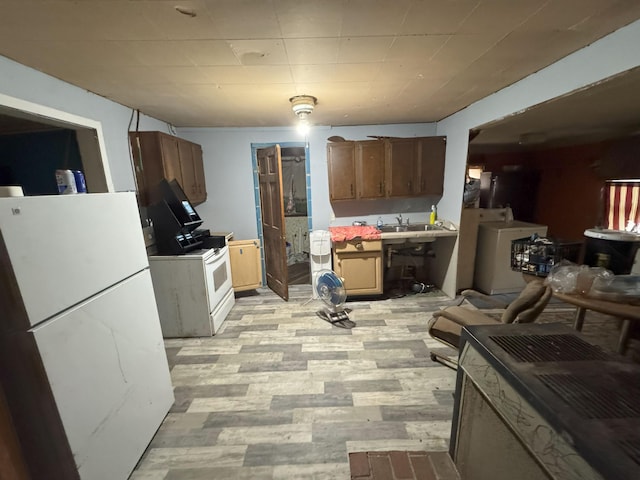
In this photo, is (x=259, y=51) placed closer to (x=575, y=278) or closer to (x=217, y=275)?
(x=217, y=275)

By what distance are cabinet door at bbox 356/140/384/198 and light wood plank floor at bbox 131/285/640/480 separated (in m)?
1.68

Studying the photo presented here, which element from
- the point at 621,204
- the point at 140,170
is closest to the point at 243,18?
the point at 140,170

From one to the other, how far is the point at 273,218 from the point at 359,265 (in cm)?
132

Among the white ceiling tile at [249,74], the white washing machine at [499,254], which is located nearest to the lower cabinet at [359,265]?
the white washing machine at [499,254]

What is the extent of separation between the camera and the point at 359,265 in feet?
10.9

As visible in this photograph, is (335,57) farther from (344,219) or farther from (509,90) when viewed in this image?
(344,219)

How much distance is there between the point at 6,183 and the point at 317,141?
3086 millimetres

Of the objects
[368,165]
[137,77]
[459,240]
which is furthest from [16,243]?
[459,240]

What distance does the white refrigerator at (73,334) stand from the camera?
0.96 meters

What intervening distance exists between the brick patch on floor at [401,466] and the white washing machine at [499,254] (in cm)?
270

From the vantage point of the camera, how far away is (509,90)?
7.36ft

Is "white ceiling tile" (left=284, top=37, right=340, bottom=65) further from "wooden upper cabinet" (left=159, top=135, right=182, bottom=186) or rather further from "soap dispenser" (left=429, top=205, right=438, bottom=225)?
"soap dispenser" (left=429, top=205, right=438, bottom=225)

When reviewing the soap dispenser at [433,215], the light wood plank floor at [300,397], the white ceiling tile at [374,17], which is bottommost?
the light wood plank floor at [300,397]

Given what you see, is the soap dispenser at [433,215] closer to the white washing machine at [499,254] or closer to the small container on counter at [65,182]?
the white washing machine at [499,254]
